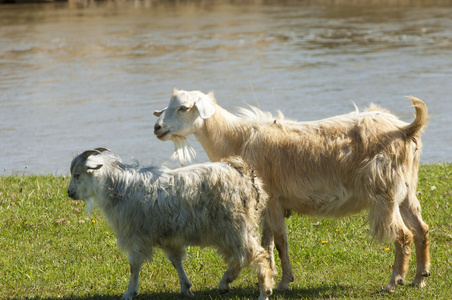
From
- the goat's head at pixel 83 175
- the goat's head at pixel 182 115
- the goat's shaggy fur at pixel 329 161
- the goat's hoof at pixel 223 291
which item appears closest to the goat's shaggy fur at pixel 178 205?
the goat's head at pixel 83 175

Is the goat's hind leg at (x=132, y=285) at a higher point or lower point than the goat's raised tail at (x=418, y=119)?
lower

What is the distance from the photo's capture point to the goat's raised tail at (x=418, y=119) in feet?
19.4

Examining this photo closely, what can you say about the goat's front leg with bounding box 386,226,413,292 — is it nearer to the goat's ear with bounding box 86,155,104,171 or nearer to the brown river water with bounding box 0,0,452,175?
the brown river water with bounding box 0,0,452,175

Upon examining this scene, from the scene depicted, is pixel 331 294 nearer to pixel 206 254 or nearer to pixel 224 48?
pixel 206 254

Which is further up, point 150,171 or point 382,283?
point 150,171

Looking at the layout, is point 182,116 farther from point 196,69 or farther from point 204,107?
point 196,69

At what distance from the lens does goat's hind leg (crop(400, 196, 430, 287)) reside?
618 centimetres

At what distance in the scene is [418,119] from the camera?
5.93 metres

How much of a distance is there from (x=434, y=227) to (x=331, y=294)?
2.00 meters

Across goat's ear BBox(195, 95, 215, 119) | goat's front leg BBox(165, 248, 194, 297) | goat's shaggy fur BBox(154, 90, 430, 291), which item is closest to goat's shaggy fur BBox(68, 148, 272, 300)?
goat's front leg BBox(165, 248, 194, 297)

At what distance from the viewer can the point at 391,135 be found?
5992 millimetres

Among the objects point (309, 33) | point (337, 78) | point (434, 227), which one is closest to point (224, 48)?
point (309, 33)

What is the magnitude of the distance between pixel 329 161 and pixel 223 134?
40.0 inches

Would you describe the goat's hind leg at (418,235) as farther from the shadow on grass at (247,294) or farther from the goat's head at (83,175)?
the goat's head at (83,175)
